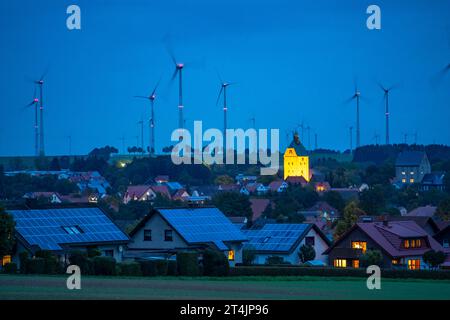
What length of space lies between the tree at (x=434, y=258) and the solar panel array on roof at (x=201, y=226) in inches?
427

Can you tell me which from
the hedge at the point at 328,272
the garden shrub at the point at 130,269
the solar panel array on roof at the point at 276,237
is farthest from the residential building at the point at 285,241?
the garden shrub at the point at 130,269

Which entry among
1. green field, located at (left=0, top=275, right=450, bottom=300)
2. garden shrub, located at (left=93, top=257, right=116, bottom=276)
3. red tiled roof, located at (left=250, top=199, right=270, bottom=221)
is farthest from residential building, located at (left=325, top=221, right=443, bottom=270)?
red tiled roof, located at (left=250, top=199, right=270, bottom=221)

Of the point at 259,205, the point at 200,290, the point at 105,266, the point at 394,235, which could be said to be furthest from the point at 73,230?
the point at 259,205

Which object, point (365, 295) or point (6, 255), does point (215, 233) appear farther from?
point (365, 295)

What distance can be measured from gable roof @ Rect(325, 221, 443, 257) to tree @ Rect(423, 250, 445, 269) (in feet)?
5.69

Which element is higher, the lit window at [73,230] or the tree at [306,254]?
the lit window at [73,230]

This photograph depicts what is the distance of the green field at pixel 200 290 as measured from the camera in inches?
1407

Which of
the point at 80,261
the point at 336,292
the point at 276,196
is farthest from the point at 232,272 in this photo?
the point at 276,196

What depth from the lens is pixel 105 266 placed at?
4981 centimetres

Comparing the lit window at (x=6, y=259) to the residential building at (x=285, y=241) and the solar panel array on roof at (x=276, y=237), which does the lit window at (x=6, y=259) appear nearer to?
the residential building at (x=285, y=241)

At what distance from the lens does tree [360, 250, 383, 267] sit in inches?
2623

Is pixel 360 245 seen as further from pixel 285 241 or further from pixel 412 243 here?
pixel 285 241
